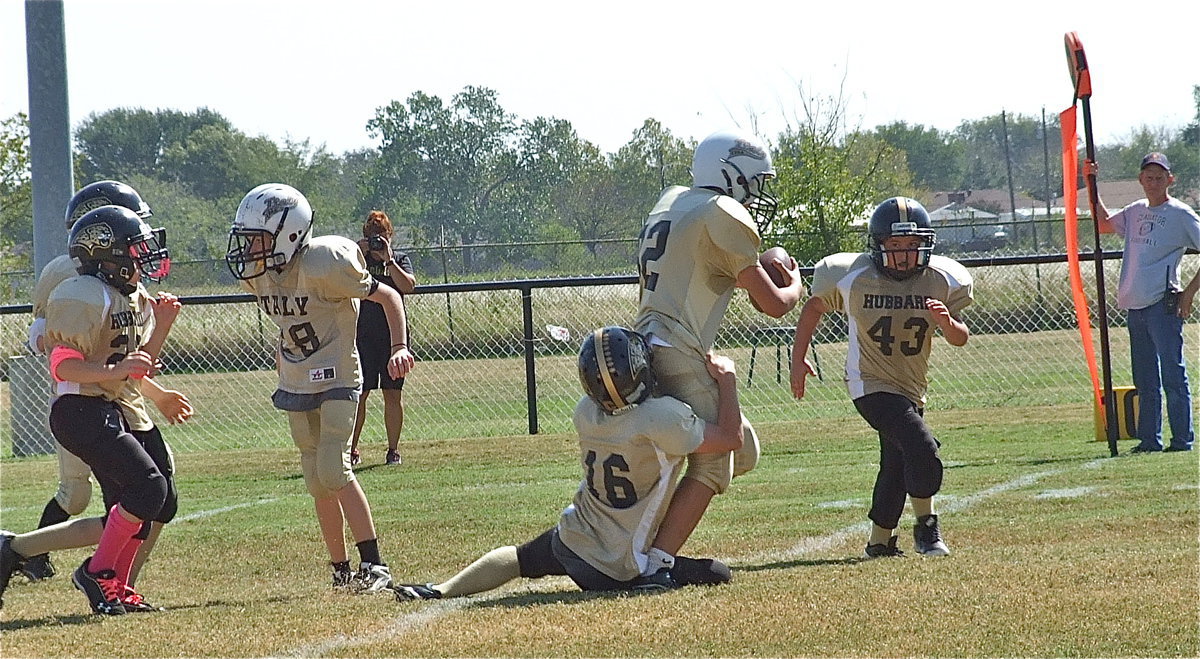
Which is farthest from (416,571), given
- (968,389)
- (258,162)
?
(258,162)

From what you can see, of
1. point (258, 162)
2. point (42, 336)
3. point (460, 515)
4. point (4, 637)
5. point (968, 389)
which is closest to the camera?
point (4, 637)

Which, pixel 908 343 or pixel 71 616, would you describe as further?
pixel 908 343

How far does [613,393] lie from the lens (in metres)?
5.60

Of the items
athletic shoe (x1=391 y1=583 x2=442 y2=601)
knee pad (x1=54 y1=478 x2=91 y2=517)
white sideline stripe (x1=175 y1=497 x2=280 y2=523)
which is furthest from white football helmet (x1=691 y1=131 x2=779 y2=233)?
white sideline stripe (x1=175 y1=497 x2=280 y2=523)

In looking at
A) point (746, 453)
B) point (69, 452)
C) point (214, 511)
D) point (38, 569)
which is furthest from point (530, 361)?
point (746, 453)

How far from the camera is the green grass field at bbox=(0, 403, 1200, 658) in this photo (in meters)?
4.72

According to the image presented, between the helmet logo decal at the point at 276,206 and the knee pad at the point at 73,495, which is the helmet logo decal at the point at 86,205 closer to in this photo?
the helmet logo decal at the point at 276,206

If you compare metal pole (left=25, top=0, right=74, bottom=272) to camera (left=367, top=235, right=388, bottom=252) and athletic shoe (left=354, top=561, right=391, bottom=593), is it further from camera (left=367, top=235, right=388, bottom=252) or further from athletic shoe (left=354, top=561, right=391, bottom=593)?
athletic shoe (left=354, top=561, right=391, bottom=593)

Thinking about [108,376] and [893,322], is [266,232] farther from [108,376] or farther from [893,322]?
[893,322]

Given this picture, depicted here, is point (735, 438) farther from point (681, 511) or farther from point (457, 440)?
point (457, 440)

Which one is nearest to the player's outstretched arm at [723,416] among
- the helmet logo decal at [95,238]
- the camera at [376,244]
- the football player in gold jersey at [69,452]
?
the football player in gold jersey at [69,452]

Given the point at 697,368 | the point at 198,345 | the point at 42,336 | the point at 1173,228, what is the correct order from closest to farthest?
the point at 697,368 → the point at 42,336 → the point at 1173,228 → the point at 198,345

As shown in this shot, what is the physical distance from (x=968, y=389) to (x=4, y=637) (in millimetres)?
11619

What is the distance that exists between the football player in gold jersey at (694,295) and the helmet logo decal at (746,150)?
25 centimetres
